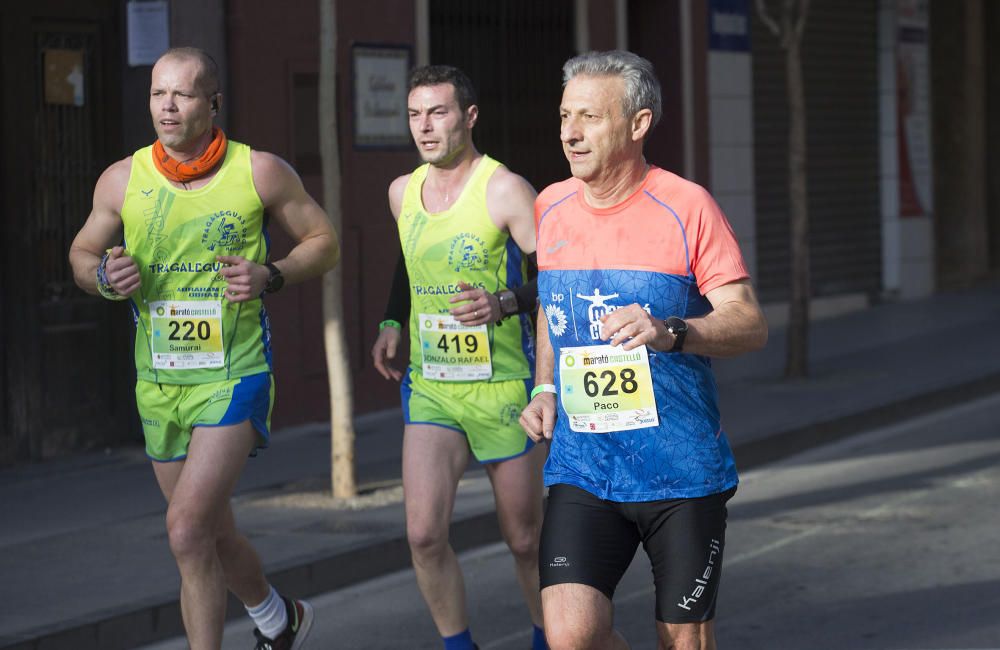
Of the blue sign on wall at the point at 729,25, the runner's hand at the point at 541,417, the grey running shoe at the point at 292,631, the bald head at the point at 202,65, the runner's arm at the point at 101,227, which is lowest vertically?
the grey running shoe at the point at 292,631

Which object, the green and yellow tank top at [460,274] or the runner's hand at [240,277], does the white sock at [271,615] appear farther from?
the runner's hand at [240,277]

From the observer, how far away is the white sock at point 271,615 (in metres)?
6.01

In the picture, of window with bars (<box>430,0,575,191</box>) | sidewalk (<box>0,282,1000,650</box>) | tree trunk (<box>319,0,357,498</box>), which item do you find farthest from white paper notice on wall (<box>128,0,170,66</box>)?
window with bars (<box>430,0,575,191</box>)

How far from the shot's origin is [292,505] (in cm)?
893

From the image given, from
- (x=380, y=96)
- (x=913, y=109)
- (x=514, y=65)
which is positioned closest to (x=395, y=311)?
(x=380, y=96)

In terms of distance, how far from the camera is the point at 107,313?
35.7ft

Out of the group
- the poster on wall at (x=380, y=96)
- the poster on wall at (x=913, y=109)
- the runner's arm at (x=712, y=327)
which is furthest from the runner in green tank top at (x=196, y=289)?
the poster on wall at (x=913, y=109)

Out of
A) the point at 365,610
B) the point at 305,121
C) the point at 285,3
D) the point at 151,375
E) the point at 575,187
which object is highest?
the point at 285,3

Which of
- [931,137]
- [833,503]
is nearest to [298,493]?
[833,503]

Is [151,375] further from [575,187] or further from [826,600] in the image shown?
[826,600]

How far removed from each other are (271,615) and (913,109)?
15.8 m

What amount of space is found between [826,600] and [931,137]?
589 inches

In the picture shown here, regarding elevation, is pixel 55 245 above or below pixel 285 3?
below

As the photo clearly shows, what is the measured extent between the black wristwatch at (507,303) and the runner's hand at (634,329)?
64.9 inches
